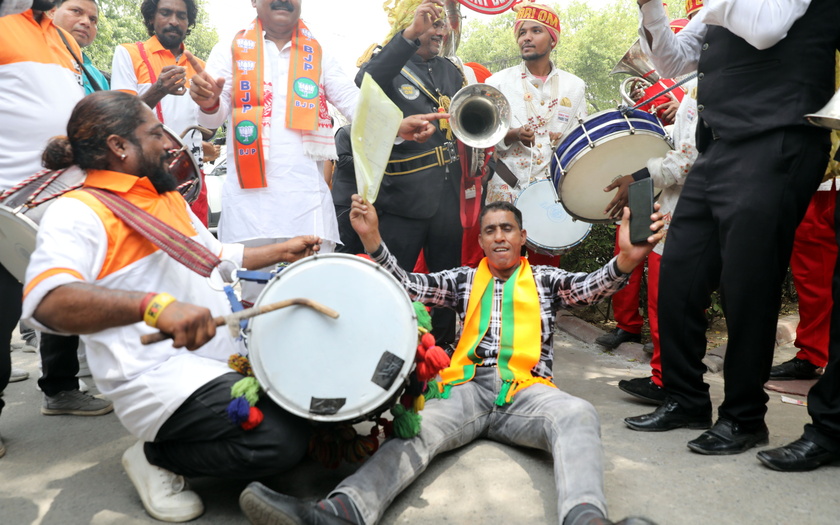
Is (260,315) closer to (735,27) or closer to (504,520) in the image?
(504,520)

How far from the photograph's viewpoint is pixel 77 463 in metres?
2.99

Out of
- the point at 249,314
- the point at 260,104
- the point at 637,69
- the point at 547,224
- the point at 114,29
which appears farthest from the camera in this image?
the point at 114,29

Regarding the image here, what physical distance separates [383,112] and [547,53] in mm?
2623

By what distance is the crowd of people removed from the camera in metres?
2.40

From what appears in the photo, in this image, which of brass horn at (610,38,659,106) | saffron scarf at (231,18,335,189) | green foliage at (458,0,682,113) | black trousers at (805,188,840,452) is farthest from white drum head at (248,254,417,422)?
green foliage at (458,0,682,113)

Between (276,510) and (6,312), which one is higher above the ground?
(6,312)

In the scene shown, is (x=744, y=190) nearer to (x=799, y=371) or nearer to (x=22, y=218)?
(x=799, y=371)

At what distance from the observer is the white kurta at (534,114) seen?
505 cm

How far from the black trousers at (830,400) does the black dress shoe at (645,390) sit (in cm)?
87

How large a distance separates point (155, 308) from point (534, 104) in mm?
3787

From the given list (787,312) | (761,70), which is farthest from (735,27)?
(787,312)

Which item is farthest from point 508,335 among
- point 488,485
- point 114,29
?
point 114,29

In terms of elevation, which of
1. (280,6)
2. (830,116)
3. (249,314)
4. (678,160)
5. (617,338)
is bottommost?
(617,338)

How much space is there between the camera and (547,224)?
15.4 feet
